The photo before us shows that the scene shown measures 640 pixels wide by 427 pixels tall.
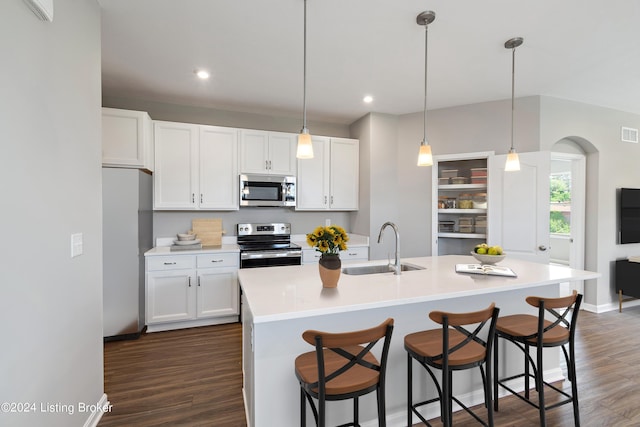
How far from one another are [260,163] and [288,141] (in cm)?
51

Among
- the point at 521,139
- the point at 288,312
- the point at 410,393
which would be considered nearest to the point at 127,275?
the point at 288,312

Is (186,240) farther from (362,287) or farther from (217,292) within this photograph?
(362,287)

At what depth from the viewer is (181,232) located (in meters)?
3.87

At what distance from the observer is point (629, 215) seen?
4.11 m

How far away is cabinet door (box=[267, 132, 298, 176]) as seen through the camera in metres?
3.98

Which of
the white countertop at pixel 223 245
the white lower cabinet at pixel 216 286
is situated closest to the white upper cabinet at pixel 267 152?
the white countertop at pixel 223 245

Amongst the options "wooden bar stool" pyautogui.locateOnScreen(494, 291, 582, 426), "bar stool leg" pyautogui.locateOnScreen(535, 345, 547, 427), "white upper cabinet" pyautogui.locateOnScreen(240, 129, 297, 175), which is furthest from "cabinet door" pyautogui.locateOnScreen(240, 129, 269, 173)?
"bar stool leg" pyautogui.locateOnScreen(535, 345, 547, 427)

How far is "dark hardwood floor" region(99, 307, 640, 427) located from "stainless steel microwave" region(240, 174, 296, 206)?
162cm

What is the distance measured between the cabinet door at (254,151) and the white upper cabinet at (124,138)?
1114 mm

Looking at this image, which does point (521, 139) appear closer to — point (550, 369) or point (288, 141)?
point (550, 369)

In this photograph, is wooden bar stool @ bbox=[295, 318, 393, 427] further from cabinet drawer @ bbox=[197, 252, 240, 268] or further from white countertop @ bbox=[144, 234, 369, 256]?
cabinet drawer @ bbox=[197, 252, 240, 268]

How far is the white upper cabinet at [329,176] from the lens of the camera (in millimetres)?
4164

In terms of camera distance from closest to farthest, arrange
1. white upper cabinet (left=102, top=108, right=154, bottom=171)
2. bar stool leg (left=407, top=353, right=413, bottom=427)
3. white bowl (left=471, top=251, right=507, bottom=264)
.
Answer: bar stool leg (left=407, top=353, right=413, bottom=427) → white bowl (left=471, top=251, right=507, bottom=264) → white upper cabinet (left=102, top=108, right=154, bottom=171)

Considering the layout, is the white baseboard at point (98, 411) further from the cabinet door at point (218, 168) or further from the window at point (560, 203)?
the window at point (560, 203)
